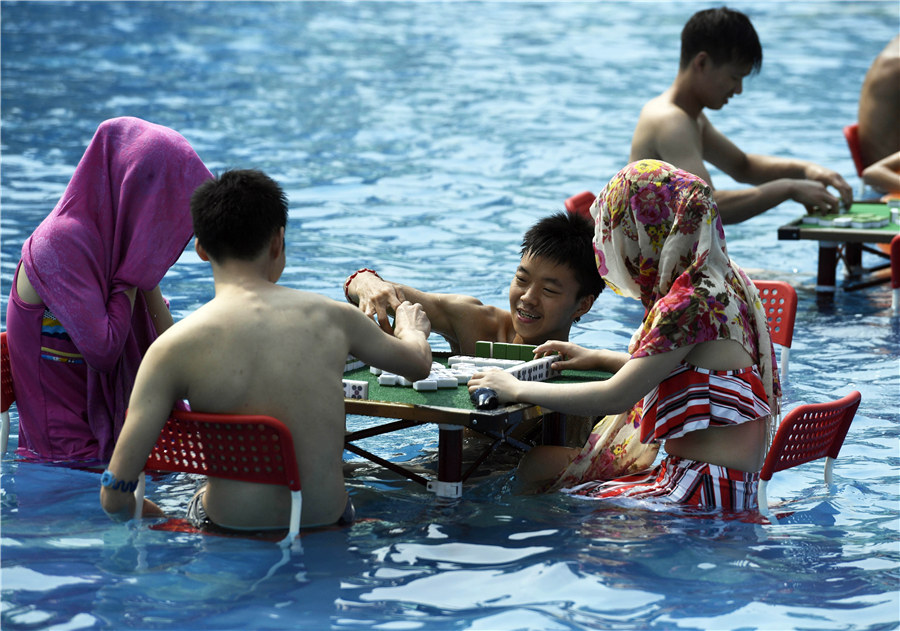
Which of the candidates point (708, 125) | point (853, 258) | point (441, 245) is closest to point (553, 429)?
point (708, 125)

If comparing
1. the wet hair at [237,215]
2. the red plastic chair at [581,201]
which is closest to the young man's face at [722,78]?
the red plastic chair at [581,201]

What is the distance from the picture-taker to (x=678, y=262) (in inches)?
160

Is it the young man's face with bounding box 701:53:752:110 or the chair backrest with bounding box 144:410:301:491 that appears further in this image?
the young man's face with bounding box 701:53:752:110

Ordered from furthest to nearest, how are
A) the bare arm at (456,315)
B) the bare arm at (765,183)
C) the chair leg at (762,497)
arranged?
1. the bare arm at (765,183)
2. the bare arm at (456,315)
3. the chair leg at (762,497)

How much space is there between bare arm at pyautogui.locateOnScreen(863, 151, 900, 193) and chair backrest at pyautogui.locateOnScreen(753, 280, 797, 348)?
11.2ft

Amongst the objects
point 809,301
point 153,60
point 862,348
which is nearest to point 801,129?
point 809,301

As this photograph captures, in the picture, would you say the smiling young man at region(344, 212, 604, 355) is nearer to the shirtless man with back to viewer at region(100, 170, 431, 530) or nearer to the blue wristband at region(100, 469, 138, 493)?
the shirtless man with back to viewer at region(100, 170, 431, 530)

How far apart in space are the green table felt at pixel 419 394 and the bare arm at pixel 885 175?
5.25m

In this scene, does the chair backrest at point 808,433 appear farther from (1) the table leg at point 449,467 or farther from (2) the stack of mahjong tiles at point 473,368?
(1) the table leg at point 449,467

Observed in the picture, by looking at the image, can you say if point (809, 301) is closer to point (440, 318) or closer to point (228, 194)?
point (440, 318)

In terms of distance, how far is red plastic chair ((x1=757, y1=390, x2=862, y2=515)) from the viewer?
3.95 meters

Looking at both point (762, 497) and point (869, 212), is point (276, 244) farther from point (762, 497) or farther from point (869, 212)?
point (869, 212)

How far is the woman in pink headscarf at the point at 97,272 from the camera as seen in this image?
4.42 meters

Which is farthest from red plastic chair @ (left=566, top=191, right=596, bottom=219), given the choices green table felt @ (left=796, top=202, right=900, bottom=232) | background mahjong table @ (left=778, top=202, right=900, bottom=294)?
green table felt @ (left=796, top=202, right=900, bottom=232)
